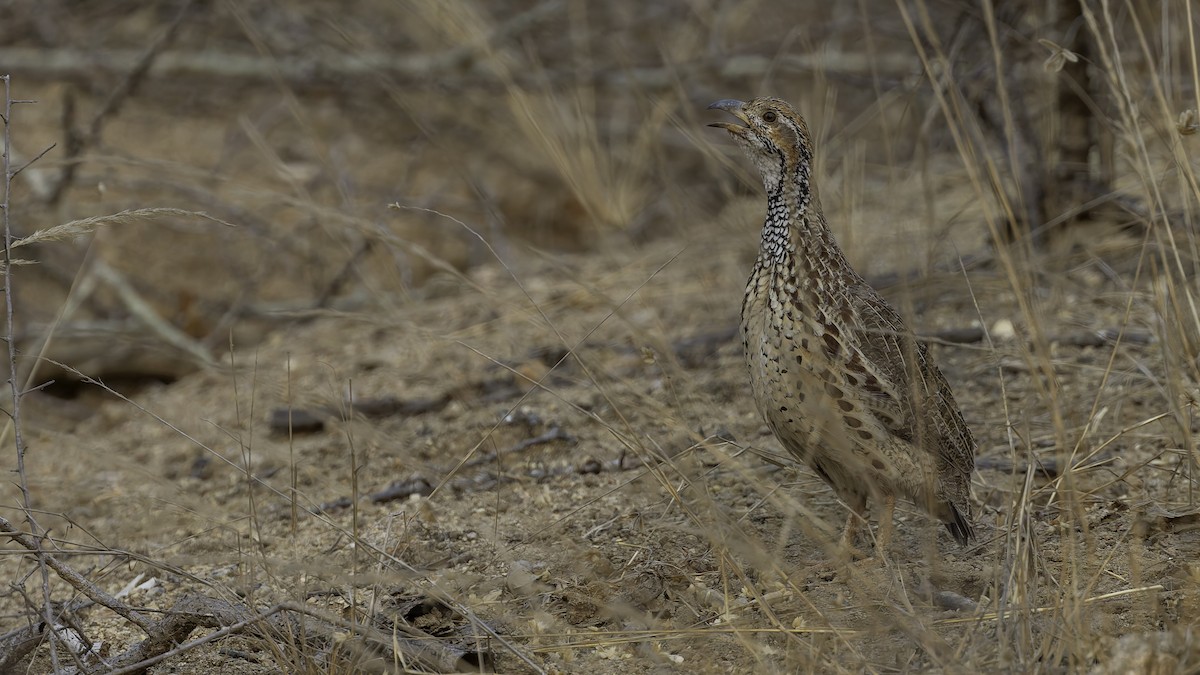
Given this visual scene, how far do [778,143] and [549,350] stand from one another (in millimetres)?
1959

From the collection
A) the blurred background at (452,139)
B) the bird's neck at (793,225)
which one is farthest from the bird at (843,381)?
the blurred background at (452,139)

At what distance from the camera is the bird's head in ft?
11.8

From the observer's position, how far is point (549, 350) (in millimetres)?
5316

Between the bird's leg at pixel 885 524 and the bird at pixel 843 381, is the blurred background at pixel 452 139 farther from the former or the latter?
the bird's leg at pixel 885 524

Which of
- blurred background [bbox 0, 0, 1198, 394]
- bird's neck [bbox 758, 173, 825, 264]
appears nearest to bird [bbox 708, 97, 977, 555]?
bird's neck [bbox 758, 173, 825, 264]

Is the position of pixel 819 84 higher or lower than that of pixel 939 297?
higher

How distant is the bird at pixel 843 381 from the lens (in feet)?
10.9

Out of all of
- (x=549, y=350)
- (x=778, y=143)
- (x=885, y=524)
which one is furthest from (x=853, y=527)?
(x=549, y=350)

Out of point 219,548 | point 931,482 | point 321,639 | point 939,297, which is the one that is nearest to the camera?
point 321,639

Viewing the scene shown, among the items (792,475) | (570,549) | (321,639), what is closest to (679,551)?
(570,549)

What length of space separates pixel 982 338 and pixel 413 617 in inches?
103

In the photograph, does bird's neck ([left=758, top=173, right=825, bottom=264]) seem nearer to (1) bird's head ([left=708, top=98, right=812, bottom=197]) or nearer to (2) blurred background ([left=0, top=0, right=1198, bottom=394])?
(1) bird's head ([left=708, top=98, right=812, bottom=197])

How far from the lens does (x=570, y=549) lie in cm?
351

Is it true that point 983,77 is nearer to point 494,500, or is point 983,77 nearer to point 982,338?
point 982,338
